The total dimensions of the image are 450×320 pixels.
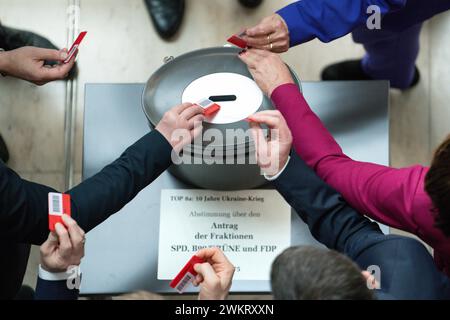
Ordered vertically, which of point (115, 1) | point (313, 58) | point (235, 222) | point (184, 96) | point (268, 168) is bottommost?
point (235, 222)

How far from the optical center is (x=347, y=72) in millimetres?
1788

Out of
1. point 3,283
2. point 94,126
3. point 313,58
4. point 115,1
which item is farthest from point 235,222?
point 115,1

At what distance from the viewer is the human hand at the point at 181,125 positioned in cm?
114

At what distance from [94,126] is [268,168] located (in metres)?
0.38

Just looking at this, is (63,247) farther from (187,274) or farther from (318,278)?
(318,278)

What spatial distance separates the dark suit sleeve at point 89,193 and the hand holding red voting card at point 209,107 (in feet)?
0.30

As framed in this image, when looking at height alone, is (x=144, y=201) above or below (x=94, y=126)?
below

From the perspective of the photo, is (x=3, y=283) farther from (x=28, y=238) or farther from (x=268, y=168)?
Answer: (x=268, y=168)

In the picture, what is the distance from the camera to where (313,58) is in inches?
71.2

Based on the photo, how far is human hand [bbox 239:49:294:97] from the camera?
3.84ft

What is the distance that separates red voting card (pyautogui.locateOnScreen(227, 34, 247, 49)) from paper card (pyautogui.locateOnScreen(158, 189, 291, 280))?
0.26 meters

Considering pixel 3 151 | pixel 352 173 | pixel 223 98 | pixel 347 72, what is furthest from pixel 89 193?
pixel 347 72
